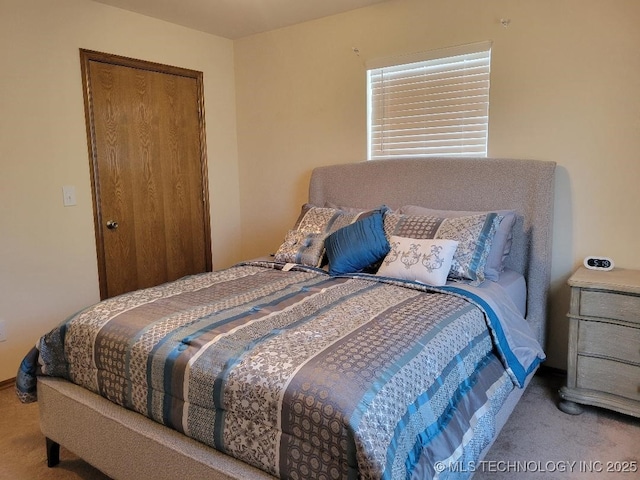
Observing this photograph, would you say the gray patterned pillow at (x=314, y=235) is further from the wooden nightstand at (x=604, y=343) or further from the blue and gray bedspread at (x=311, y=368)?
the wooden nightstand at (x=604, y=343)

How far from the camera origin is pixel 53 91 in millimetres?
2848

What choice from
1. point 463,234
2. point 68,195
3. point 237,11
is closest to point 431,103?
point 463,234

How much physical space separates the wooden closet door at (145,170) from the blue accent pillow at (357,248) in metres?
1.53

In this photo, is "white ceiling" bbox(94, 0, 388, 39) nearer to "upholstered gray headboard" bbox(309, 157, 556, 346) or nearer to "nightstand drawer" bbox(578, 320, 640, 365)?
"upholstered gray headboard" bbox(309, 157, 556, 346)

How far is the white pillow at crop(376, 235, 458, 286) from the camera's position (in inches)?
89.5

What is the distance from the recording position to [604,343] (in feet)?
7.40

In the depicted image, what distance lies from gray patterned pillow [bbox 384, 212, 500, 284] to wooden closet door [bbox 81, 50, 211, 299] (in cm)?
180

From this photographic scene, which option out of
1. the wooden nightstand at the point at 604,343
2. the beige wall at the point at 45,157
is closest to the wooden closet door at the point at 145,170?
the beige wall at the point at 45,157

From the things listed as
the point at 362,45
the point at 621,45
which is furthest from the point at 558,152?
the point at 362,45

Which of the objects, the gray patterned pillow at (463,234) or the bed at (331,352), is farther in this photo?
the gray patterned pillow at (463,234)

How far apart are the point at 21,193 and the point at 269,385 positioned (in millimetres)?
2252

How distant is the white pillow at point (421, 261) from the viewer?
7.46ft

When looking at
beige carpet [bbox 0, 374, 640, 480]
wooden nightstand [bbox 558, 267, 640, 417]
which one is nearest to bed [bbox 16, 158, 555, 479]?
beige carpet [bbox 0, 374, 640, 480]

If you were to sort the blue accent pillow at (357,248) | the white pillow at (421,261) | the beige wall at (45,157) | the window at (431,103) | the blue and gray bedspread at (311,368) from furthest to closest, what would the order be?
1. the window at (431,103)
2. the beige wall at (45,157)
3. the blue accent pillow at (357,248)
4. the white pillow at (421,261)
5. the blue and gray bedspread at (311,368)
